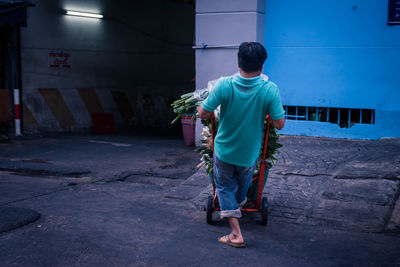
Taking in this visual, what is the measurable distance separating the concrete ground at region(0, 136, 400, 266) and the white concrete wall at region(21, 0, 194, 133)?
4.04 m

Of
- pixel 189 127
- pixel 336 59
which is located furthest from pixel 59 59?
pixel 336 59

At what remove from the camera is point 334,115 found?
828 cm

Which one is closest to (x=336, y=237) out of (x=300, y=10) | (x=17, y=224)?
(x=17, y=224)

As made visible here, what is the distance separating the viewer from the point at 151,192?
6215 millimetres

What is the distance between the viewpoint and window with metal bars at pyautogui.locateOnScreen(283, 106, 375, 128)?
805cm

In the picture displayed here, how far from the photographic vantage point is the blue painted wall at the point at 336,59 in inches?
306

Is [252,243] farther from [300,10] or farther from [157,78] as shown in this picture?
[157,78]

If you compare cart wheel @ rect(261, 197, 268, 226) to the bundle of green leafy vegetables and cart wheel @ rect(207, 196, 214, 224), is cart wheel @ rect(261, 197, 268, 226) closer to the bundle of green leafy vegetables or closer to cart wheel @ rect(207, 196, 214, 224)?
the bundle of green leafy vegetables

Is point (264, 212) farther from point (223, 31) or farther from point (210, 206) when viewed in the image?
point (223, 31)

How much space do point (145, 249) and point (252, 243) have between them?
101 cm

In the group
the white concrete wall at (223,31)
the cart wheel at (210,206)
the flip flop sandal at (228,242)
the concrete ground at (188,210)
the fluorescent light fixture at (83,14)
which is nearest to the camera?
the concrete ground at (188,210)

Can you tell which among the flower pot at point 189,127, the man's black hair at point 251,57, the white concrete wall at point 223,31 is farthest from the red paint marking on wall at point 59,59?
the man's black hair at point 251,57

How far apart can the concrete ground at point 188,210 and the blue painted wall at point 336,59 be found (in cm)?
38

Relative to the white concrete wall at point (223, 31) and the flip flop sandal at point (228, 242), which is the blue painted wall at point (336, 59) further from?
the flip flop sandal at point (228, 242)
